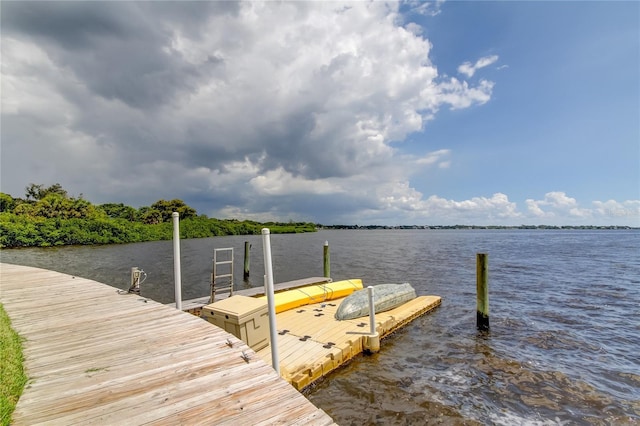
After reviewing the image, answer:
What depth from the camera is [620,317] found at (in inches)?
486

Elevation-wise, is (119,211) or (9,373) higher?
(119,211)

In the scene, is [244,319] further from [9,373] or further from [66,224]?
[66,224]

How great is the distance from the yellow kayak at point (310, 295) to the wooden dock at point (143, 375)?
16.4 feet

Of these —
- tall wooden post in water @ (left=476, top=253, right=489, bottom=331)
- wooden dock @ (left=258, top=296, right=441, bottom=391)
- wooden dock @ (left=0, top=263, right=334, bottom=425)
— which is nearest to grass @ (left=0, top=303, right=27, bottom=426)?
wooden dock @ (left=0, top=263, right=334, bottom=425)

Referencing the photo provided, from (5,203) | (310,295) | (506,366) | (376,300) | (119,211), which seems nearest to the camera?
(506,366)

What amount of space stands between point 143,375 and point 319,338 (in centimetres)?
522

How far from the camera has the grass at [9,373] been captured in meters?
2.81

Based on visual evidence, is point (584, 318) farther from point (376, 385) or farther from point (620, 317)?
point (376, 385)

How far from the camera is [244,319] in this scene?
239 inches

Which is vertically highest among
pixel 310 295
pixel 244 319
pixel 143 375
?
pixel 143 375

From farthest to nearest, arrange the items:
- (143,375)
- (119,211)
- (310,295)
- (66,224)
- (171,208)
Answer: (171,208) → (119,211) → (66,224) → (310,295) → (143,375)

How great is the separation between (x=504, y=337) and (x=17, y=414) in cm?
1201

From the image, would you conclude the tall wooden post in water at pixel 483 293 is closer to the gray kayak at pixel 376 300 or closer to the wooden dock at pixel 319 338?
the wooden dock at pixel 319 338

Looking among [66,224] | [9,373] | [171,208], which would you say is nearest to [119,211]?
[171,208]
